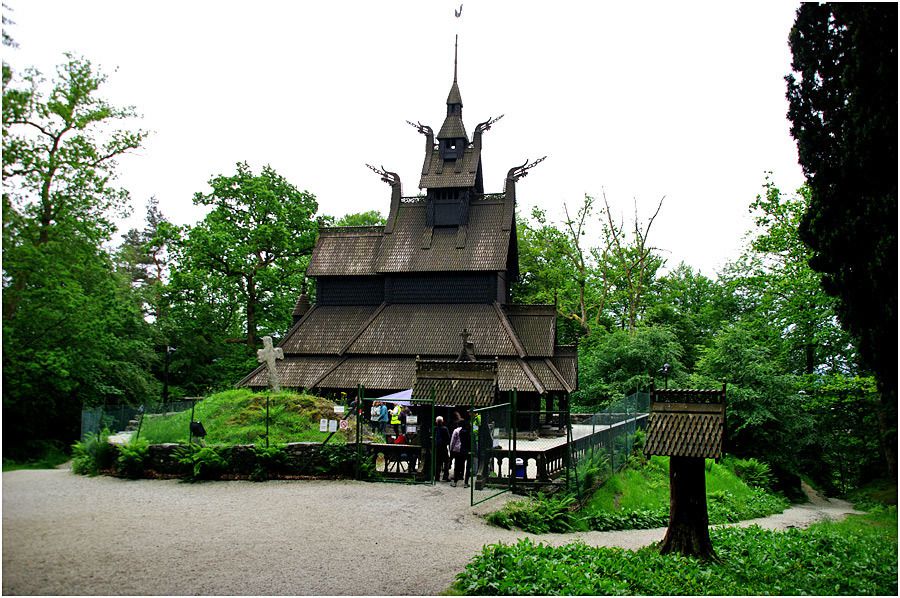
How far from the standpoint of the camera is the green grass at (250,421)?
55.0 feet

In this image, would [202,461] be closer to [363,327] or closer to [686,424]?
[686,424]

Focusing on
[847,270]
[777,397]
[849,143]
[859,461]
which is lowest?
[859,461]

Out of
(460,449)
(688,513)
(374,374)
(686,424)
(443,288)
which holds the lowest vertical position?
(688,513)

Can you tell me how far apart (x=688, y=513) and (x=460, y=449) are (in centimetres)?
547

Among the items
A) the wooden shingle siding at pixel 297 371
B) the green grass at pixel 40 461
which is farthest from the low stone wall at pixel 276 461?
the wooden shingle siding at pixel 297 371

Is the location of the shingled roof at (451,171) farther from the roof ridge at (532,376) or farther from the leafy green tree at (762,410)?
the leafy green tree at (762,410)

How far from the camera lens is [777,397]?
2639 cm

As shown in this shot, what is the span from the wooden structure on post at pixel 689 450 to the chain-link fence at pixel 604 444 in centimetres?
450

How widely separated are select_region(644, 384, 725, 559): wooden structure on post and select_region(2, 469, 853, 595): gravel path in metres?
2.04

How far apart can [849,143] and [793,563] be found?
6.41 m

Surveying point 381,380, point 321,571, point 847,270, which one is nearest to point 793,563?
point 847,270

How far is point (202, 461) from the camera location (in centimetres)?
1487

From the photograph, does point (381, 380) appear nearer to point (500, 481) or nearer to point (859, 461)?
point (500, 481)

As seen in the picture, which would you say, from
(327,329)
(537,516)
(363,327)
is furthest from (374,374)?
(537,516)
